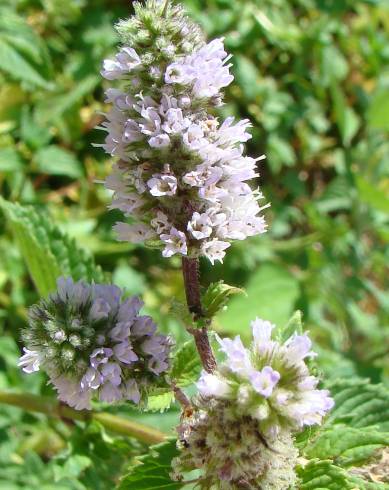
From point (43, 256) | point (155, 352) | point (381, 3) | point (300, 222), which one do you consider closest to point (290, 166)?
point (300, 222)

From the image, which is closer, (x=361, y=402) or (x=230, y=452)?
(x=230, y=452)

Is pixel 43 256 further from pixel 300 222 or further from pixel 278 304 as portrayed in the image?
pixel 300 222

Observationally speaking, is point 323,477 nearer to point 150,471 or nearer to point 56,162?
point 150,471

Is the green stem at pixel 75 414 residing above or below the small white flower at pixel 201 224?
below

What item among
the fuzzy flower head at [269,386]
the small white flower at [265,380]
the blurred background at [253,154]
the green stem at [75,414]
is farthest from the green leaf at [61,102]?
the small white flower at [265,380]

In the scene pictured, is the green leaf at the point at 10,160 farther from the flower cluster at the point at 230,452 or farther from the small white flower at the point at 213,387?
the small white flower at the point at 213,387

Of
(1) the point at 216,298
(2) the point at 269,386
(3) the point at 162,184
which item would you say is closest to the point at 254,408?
(2) the point at 269,386
